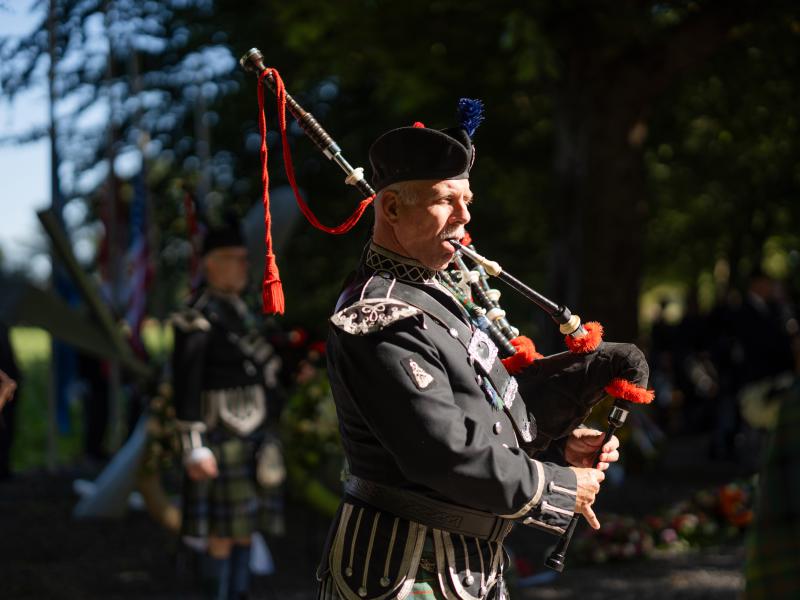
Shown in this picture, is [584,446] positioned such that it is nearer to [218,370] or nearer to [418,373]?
[418,373]

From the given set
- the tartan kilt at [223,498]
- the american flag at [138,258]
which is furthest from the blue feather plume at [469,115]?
the american flag at [138,258]

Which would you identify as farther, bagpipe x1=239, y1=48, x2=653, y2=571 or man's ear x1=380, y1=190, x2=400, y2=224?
bagpipe x1=239, y1=48, x2=653, y2=571

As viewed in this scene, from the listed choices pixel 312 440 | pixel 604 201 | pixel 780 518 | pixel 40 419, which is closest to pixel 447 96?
pixel 604 201

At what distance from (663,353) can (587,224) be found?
692 centimetres

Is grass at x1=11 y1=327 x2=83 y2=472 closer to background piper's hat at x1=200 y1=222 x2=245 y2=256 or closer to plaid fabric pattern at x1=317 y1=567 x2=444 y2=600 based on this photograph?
background piper's hat at x1=200 y1=222 x2=245 y2=256

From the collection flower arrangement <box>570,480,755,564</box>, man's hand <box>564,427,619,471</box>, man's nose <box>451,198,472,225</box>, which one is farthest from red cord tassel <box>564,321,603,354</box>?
flower arrangement <box>570,480,755,564</box>

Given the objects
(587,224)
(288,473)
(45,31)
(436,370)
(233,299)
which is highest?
(45,31)

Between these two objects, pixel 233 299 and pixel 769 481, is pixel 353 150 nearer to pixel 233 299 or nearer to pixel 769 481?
pixel 233 299

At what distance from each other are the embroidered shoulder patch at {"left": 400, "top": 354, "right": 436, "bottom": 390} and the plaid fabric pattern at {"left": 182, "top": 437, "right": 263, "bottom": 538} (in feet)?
10.2

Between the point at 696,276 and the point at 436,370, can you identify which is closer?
Result: the point at 436,370

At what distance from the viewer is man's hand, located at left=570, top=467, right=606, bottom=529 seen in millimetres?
2662

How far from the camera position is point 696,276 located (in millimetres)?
22547

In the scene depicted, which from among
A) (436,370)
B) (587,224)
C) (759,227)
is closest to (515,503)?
(436,370)

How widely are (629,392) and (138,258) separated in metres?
7.07
